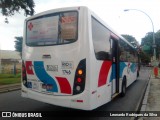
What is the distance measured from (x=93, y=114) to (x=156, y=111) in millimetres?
2209

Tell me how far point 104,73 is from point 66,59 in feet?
5.72

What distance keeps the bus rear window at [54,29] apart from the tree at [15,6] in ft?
38.5

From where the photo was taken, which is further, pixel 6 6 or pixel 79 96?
pixel 6 6

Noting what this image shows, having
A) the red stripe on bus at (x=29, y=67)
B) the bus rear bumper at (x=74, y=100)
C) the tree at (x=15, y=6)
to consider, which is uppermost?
the tree at (x=15, y=6)

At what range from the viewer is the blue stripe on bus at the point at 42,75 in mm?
7283

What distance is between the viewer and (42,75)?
758 centimetres

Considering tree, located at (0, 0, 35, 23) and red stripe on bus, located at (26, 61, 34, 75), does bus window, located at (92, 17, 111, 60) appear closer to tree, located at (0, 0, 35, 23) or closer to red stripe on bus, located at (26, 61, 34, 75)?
red stripe on bus, located at (26, 61, 34, 75)

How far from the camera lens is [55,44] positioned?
739 cm

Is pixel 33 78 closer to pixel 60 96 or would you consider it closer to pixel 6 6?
pixel 60 96

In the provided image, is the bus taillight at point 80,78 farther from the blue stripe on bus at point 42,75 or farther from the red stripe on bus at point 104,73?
the red stripe on bus at point 104,73

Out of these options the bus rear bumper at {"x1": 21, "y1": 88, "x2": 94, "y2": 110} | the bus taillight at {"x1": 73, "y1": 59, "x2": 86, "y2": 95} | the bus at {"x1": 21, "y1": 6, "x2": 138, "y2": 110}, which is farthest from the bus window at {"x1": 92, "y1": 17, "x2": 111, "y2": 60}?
the bus rear bumper at {"x1": 21, "y1": 88, "x2": 94, "y2": 110}

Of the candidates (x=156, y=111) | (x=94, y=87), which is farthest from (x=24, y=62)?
(x=156, y=111)

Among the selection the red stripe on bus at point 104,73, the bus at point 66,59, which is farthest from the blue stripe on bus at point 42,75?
the red stripe on bus at point 104,73

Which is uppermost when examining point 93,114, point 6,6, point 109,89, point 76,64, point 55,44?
point 6,6
